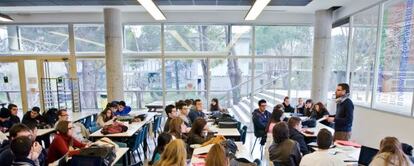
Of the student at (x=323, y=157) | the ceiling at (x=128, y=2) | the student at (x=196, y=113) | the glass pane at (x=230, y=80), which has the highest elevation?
the ceiling at (x=128, y=2)

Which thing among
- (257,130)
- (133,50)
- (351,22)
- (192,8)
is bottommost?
(257,130)

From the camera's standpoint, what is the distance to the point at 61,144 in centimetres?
322

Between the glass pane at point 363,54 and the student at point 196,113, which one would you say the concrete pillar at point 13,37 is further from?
the glass pane at point 363,54

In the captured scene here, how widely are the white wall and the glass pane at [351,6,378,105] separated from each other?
0.36 m

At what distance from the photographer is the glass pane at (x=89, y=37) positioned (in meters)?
7.60

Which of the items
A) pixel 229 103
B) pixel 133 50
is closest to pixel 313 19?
pixel 229 103

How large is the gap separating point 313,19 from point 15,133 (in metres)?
7.58

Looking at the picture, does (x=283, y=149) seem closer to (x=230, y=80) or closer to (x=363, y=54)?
(x=363, y=54)

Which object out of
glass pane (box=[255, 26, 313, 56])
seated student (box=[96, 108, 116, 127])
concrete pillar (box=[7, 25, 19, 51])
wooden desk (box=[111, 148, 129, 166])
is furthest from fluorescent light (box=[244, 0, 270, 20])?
concrete pillar (box=[7, 25, 19, 51])

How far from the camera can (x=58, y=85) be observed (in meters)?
7.77

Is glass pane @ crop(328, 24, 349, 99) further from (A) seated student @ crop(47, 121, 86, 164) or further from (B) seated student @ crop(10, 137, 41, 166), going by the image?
(B) seated student @ crop(10, 137, 41, 166)

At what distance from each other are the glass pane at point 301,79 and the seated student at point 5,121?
7261mm

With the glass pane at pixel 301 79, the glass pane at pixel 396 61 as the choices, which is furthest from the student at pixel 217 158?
the glass pane at pixel 301 79

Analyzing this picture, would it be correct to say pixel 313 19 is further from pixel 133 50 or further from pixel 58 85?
pixel 58 85
